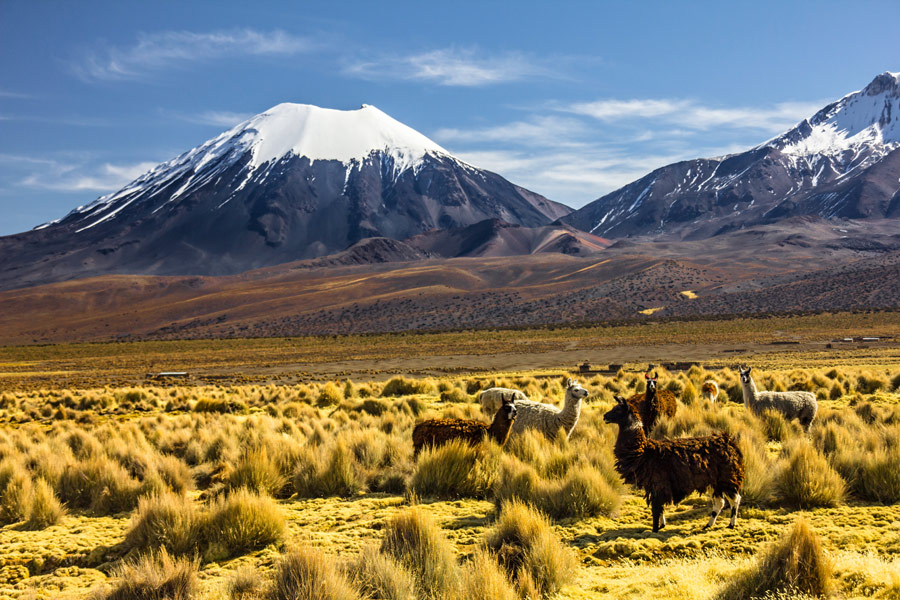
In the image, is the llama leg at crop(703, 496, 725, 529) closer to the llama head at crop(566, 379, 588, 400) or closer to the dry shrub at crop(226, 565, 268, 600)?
the llama head at crop(566, 379, 588, 400)

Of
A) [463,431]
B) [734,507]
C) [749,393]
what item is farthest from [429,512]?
[749,393]

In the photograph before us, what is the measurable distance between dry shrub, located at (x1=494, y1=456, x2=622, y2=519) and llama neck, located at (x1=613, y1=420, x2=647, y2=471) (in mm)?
625

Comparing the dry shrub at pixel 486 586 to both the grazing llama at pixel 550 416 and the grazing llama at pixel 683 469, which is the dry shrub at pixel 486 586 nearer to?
the grazing llama at pixel 683 469

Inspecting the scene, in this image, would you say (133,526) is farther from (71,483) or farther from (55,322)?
(55,322)

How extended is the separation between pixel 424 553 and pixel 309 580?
47.3 inches

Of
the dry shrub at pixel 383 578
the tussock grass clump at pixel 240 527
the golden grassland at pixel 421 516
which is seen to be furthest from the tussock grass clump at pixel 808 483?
the tussock grass clump at pixel 240 527

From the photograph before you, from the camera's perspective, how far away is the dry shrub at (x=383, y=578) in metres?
5.15

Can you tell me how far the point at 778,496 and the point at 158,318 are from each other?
13127 cm

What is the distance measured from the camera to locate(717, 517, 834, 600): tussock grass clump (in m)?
4.82

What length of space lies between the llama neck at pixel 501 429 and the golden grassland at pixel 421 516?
0.22 metres

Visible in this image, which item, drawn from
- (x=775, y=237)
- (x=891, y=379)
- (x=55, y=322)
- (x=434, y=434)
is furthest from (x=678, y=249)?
(x=434, y=434)

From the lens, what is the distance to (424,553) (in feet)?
18.8

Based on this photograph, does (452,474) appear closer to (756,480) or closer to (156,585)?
(756,480)

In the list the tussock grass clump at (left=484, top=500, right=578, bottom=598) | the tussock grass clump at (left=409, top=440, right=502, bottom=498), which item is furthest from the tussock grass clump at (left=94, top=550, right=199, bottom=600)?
the tussock grass clump at (left=409, top=440, right=502, bottom=498)
